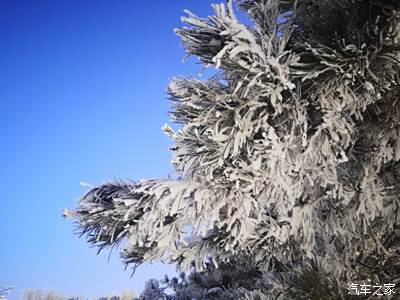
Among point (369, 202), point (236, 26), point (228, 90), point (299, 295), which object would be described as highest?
point (236, 26)

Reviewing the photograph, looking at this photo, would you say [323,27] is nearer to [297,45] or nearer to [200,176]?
[297,45]

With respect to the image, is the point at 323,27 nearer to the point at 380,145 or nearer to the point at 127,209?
the point at 380,145

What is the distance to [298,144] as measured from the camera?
2223 mm

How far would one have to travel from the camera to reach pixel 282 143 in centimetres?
213

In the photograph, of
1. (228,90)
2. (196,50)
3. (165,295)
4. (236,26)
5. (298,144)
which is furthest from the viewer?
(165,295)

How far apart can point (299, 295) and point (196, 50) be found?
5.62 feet

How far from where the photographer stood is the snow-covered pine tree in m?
1.94

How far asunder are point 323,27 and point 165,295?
385cm

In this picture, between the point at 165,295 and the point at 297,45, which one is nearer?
the point at 297,45

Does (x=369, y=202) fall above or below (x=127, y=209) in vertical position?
below

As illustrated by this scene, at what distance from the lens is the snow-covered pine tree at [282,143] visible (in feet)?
6.37

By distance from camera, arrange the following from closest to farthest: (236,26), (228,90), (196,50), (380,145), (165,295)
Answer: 1. (236,26)
2. (196,50)
3. (228,90)
4. (380,145)
5. (165,295)

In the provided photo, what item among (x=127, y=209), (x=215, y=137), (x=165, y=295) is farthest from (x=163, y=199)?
(x=165, y=295)

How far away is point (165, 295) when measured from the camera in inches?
189
